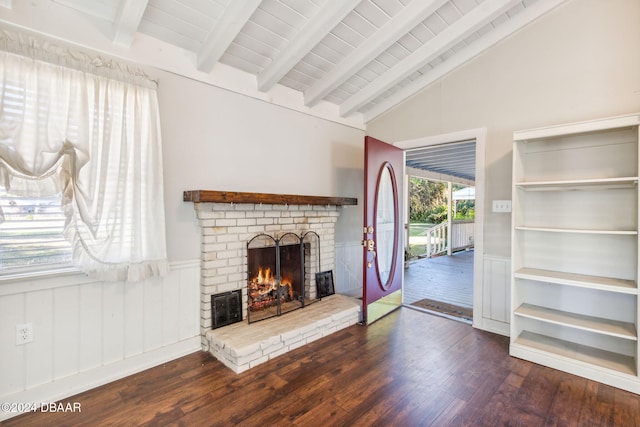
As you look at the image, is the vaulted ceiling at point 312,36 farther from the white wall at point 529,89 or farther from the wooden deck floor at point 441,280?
the wooden deck floor at point 441,280

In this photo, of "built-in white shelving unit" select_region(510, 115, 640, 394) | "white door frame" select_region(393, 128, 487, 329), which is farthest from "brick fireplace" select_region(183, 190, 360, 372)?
"built-in white shelving unit" select_region(510, 115, 640, 394)

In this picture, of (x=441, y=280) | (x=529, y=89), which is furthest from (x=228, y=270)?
(x=441, y=280)

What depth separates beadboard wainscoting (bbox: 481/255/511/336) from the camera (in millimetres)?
3090

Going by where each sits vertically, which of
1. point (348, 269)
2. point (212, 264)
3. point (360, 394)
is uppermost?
point (212, 264)

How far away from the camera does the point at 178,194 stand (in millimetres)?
2572

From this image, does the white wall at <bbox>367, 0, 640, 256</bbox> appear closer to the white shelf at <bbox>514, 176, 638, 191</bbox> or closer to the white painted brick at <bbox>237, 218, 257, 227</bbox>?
the white shelf at <bbox>514, 176, 638, 191</bbox>

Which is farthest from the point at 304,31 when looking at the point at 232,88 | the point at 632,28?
the point at 632,28

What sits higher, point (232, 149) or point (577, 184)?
point (232, 149)

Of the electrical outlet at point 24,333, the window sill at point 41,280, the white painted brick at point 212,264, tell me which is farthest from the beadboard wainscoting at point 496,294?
the electrical outlet at point 24,333

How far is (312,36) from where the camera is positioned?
2502 mm

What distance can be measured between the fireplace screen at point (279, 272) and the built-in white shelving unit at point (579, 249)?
6.39 ft

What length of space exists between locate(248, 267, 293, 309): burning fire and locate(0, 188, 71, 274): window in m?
1.50

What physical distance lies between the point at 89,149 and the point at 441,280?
514cm

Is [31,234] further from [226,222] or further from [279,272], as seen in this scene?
[279,272]
